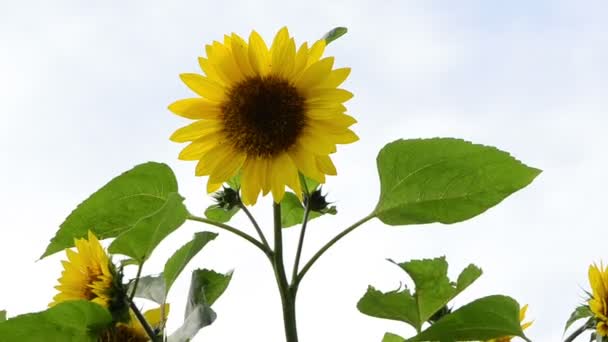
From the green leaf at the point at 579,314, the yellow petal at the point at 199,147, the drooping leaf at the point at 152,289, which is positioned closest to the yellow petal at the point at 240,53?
the yellow petal at the point at 199,147

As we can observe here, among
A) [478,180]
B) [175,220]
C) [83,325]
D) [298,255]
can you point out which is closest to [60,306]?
[83,325]

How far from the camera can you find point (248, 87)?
107 centimetres

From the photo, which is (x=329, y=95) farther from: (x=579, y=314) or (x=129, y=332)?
(x=579, y=314)

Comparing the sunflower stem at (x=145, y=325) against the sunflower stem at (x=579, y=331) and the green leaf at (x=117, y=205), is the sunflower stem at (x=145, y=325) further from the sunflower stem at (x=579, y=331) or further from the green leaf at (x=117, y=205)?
the sunflower stem at (x=579, y=331)

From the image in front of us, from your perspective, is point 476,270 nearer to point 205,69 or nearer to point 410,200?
point 410,200

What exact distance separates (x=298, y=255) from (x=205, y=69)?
30 centimetres

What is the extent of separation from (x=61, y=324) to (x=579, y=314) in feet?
2.70

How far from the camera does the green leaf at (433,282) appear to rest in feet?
3.39

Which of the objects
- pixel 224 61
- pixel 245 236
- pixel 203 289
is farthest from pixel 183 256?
pixel 224 61

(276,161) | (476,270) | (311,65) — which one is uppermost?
(311,65)

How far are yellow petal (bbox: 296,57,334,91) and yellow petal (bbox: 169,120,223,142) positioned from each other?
0.13 m

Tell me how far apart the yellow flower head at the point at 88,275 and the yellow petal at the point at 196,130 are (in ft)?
0.55

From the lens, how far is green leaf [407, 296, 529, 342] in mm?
858

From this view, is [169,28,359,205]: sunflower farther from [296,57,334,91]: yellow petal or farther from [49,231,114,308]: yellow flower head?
[49,231,114,308]: yellow flower head
